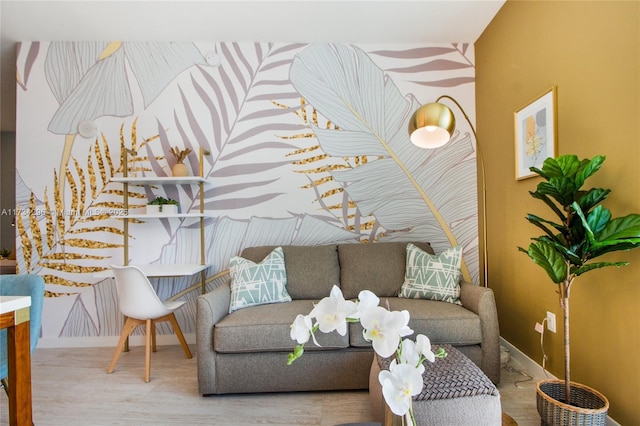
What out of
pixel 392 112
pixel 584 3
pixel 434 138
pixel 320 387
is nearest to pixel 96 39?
pixel 392 112

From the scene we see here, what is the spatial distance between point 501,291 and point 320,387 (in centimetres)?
168

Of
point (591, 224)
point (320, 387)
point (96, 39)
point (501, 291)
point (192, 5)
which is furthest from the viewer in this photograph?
point (96, 39)

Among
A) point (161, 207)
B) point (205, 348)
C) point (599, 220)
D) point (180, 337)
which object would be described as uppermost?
point (161, 207)

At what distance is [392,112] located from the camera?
117 inches

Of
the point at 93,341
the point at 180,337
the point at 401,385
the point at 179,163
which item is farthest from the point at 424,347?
the point at 93,341

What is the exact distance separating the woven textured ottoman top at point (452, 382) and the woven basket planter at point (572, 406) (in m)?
0.33

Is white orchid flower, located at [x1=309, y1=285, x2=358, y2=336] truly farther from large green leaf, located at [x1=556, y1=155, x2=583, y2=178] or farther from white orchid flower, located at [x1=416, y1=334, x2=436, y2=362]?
large green leaf, located at [x1=556, y1=155, x2=583, y2=178]

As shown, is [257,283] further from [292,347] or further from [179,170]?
[179,170]

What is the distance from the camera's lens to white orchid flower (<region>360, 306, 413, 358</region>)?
2.13ft

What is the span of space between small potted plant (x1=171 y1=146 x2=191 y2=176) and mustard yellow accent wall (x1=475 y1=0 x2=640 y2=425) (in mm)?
2606

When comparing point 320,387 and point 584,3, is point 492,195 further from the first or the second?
point 320,387

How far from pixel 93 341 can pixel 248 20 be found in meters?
3.07

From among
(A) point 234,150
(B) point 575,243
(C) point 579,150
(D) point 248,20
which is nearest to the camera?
(B) point 575,243

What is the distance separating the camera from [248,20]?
8.62 feet
